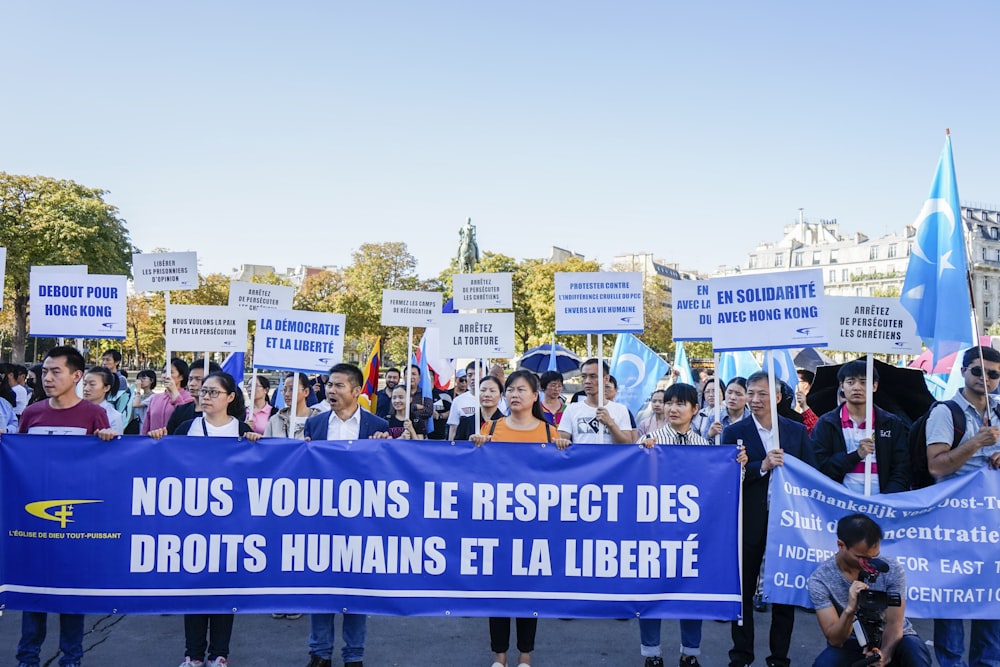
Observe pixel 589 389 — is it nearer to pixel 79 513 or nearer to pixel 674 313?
pixel 674 313

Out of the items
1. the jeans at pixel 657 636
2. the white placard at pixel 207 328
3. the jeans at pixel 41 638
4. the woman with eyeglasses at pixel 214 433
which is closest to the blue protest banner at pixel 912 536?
the jeans at pixel 657 636

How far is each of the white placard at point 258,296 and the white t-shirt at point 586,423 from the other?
2.89m

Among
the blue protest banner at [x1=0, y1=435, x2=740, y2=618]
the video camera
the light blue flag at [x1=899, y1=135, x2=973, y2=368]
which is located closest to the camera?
the video camera

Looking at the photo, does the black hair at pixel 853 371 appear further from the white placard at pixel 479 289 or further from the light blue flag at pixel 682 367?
the light blue flag at pixel 682 367

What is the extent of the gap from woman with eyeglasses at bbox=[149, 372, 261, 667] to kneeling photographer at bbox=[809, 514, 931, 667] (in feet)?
11.1

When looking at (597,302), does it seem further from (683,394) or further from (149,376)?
(149,376)

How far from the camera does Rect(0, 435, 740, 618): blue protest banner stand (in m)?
4.89

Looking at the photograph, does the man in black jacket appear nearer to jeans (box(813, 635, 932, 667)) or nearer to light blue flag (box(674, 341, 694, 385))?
jeans (box(813, 635, 932, 667))

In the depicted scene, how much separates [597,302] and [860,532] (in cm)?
310

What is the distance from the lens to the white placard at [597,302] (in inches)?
264

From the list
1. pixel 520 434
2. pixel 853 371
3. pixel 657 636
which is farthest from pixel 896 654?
pixel 520 434

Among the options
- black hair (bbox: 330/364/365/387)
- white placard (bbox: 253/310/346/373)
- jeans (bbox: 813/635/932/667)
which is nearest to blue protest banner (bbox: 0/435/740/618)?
black hair (bbox: 330/364/365/387)

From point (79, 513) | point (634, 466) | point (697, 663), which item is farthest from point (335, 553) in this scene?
point (697, 663)

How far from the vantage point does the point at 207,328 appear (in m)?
7.60
